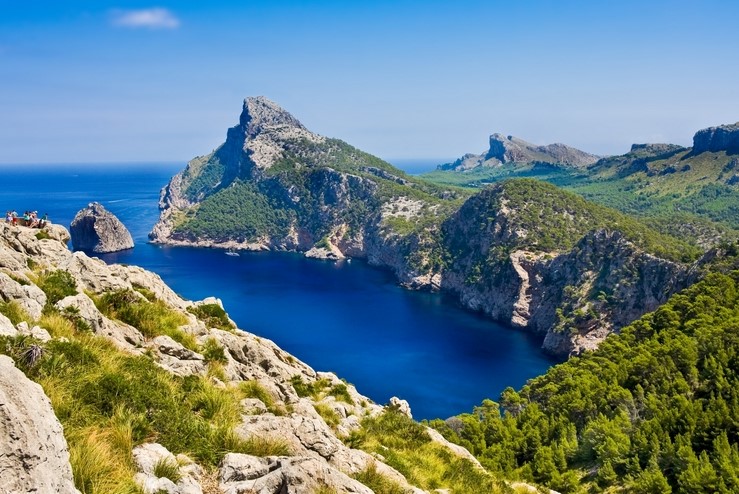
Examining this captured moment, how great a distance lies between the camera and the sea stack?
177875mm

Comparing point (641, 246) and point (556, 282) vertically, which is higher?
point (641, 246)

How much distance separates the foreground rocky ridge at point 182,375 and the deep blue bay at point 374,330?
186 ft

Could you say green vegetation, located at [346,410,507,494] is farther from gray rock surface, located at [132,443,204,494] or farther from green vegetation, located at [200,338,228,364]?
green vegetation, located at [200,338,228,364]

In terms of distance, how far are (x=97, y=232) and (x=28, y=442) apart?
194m

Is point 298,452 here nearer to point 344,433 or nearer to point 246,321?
point 344,433

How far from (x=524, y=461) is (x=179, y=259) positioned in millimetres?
159033

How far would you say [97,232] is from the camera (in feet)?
582

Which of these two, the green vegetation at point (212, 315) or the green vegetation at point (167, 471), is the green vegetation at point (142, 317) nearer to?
the green vegetation at point (212, 315)

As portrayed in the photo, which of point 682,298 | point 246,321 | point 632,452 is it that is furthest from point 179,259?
point 632,452

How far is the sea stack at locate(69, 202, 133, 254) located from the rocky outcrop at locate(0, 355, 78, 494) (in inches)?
7487

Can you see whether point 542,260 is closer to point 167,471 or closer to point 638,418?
point 638,418

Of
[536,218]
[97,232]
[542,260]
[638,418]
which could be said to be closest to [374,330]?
[542,260]

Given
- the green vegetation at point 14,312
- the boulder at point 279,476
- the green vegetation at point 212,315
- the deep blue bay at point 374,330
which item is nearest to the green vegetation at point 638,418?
the green vegetation at point 212,315

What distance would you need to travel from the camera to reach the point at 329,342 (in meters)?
104
